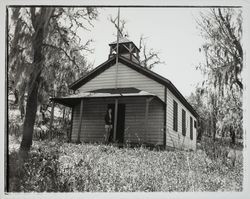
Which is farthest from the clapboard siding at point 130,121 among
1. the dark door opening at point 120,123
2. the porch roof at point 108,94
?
the porch roof at point 108,94

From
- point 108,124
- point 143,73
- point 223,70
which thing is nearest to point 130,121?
point 108,124

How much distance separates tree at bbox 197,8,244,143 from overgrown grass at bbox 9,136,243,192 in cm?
92

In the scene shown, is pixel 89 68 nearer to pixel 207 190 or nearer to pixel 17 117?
pixel 17 117

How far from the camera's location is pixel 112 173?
18.0ft

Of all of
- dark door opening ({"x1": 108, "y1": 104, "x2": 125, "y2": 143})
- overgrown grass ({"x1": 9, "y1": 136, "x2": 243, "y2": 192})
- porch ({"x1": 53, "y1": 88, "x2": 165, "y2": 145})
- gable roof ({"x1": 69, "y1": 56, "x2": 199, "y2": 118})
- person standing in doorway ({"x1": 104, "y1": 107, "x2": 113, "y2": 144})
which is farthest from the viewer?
dark door opening ({"x1": 108, "y1": 104, "x2": 125, "y2": 143})

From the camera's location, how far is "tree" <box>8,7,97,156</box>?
5758 mm

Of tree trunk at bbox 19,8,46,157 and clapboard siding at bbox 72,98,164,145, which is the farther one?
clapboard siding at bbox 72,98,164,145

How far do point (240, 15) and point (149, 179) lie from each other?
3.37m

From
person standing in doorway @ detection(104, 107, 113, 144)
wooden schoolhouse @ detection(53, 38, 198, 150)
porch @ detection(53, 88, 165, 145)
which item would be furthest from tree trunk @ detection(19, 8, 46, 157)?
person standing in doorway @ detection(104, 107, 113, 144)

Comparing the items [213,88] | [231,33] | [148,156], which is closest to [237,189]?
[148,156]

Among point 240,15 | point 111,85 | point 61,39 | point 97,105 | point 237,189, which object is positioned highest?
point 240,15

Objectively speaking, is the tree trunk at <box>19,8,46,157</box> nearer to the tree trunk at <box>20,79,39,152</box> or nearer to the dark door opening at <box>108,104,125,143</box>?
the tree trunk at <box>20,79,39,152</box>

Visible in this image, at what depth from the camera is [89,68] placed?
24.0 feet

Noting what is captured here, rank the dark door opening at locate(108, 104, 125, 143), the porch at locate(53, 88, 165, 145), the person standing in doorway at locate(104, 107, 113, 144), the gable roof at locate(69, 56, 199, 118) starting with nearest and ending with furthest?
the gable roof at locate(69, 56, 199, 118), the person standing in doorway at locate(104, 107, 113, 144), the porch at locate(53, 88, 165, 145), the dark door opening at locate(108, 104, 125, 143)
